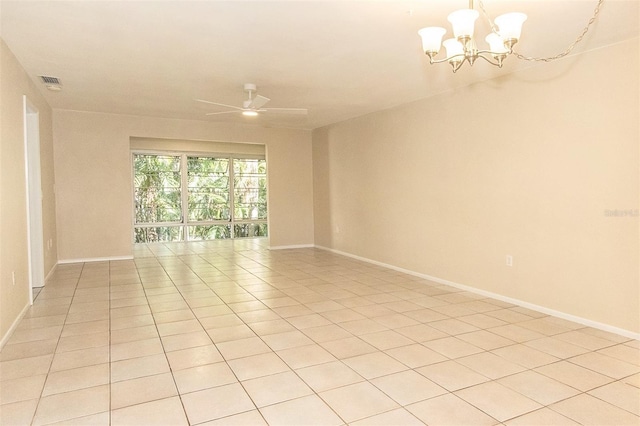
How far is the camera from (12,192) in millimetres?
3383

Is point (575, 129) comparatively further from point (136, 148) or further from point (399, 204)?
point (136, 148)

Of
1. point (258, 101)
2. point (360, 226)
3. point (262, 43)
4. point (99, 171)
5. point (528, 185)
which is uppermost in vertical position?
point (262, 43)

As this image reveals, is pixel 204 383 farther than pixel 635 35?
No

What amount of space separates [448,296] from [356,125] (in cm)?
330

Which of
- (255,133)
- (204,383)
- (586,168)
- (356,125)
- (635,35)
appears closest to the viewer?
(204,383)

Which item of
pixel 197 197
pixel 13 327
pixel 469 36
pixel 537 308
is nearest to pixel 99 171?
pixel 197 197

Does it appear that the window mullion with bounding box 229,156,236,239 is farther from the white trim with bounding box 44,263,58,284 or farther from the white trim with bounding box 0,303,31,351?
the white trim with bounding box 0,303,31,351

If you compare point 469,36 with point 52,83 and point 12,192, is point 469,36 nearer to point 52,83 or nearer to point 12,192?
point 12,192

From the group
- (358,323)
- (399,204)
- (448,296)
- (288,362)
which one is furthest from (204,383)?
(399,204)

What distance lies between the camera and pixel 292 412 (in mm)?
2043

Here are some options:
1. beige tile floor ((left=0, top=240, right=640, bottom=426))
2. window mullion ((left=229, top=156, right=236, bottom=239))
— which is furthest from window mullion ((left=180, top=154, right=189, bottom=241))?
beige tile floor ((left=0, top=240, right=640, bottom=426))

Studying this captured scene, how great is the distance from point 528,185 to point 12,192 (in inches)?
184

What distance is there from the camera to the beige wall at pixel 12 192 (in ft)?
10.1

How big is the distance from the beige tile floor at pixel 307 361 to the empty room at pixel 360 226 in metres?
0.02
